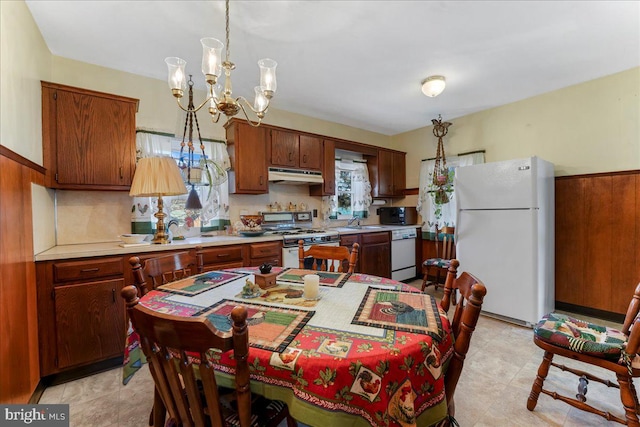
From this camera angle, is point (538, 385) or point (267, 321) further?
point (538, 385)

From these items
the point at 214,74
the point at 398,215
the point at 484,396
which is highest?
the point at 214,74

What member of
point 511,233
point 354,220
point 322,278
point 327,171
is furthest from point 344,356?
point 354,220

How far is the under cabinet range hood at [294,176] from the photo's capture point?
3.22 meters

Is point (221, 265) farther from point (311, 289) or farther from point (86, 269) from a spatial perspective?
point (311, 289)

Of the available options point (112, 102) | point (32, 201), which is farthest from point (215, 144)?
point (32, 201)

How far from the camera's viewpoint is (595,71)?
8.91 ft

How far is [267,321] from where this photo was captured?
104cm

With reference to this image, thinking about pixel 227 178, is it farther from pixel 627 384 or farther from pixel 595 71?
pixel 595 71

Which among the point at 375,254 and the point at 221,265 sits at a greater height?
the point at 221,265

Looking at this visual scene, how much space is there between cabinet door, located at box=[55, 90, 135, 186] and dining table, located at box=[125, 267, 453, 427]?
1.57 m

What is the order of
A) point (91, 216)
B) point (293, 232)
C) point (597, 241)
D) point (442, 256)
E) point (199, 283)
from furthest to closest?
point (442, 256) < point (293, 232) < point (597, 241) < point (91, 216) < point (199, 283)

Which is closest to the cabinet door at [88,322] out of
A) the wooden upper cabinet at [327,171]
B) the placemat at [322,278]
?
the placemat at [322,278]

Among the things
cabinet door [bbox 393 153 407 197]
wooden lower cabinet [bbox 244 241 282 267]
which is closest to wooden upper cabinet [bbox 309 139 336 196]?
wooden lower cabinet [bbox 244 241 282 267]

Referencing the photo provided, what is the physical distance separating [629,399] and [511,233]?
1593mm
